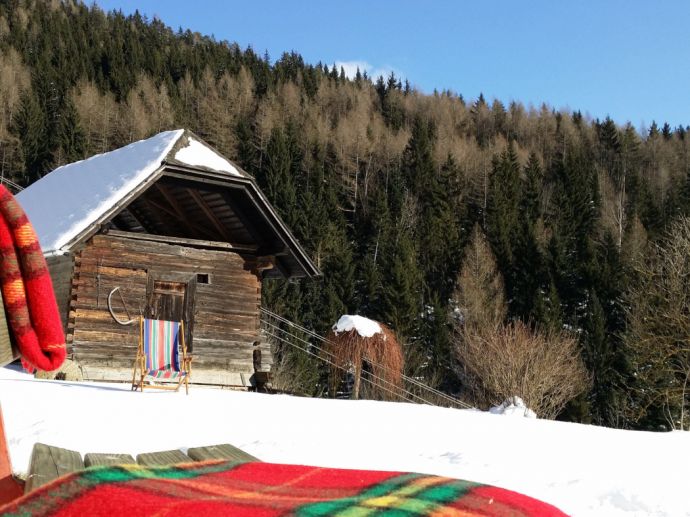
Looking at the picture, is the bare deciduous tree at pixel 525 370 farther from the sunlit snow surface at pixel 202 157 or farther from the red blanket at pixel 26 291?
the red blanket at pixel 26 291

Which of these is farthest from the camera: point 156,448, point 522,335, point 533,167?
point 533,167

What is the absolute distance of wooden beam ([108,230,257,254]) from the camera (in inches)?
539

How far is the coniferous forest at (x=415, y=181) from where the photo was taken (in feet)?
126

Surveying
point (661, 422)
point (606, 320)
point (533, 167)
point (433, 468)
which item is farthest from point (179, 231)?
point (533, 167)

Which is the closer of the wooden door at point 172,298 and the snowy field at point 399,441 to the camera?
the snowy field at point 399,441

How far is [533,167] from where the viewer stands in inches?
2435

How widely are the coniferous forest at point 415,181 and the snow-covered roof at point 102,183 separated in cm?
1590

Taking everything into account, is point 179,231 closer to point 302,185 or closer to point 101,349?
point 101,349

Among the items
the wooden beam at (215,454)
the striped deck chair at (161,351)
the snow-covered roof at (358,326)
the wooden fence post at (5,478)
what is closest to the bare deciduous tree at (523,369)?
the snow-covered roof at (358,326)

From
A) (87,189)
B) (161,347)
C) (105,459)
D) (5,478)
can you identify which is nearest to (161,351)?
(161,347)

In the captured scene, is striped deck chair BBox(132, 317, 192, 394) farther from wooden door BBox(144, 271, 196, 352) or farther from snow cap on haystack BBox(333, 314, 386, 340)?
snow cap on haystack BBox(333, 314, 386, 340)

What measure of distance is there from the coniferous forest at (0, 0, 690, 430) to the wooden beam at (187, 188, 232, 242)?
14552 millimetres

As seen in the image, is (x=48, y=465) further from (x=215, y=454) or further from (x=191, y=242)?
(x=191, y=242)

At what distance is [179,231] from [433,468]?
11.5 m
